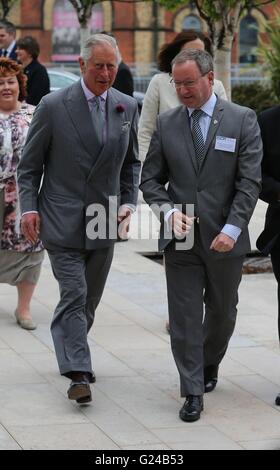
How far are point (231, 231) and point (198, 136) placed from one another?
0.56 metres

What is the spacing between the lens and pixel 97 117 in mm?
6711

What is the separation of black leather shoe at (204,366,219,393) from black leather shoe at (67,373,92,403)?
737mm

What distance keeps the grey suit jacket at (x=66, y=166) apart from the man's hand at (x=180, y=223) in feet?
2.11

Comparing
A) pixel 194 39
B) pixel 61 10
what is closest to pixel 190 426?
pixel 194 39

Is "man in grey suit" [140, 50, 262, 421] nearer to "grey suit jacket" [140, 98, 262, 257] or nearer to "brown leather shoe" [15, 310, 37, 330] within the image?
"grey suit jacket" [140, 98, 262, 257]

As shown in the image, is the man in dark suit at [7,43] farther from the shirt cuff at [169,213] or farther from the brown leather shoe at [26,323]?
the shirt cuff at [169,213]

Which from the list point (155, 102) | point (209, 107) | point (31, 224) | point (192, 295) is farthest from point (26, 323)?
point (209, 107)

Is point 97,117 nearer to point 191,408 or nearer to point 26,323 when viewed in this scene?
point 191,408

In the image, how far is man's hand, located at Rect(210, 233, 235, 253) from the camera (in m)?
6.21

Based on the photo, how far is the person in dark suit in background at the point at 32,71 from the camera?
12047 mm

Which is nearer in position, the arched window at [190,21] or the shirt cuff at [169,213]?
the shirt cuff at [169,213]

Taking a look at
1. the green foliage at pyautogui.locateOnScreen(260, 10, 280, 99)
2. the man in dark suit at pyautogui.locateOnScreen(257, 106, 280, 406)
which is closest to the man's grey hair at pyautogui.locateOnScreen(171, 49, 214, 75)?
the man in dark suit at pyautogui.locateOnScreen(257, 106, 280, 406)

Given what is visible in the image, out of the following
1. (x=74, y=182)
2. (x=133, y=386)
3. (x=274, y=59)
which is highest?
(x=74, y=182)

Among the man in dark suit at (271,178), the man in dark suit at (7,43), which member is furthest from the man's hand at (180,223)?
the man in dark suit at (7,43)
